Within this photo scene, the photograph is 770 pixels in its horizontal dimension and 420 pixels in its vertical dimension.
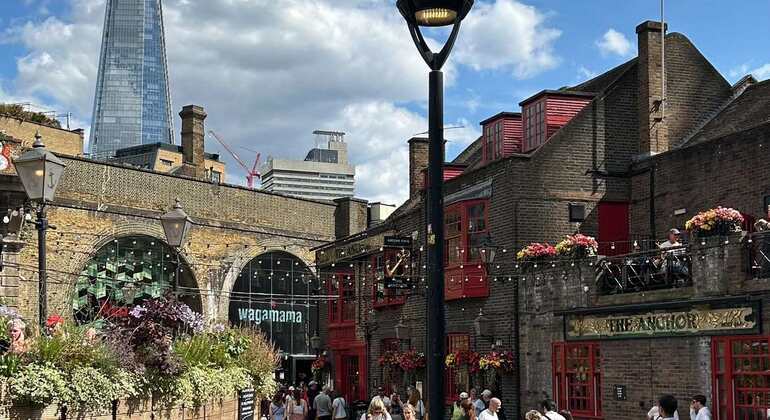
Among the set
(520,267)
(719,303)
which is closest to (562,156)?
(520,267)

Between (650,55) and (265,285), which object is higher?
(650,55)

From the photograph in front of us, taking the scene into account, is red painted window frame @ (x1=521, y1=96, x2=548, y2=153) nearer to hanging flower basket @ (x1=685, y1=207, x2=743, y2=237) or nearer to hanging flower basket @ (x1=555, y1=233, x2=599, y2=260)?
hanging flower basket @ (x1=555, y1=233, x2=599, y2=260)

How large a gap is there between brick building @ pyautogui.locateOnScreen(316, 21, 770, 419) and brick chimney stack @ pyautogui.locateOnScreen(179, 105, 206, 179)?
27705 mm

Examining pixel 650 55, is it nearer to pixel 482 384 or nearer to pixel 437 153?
pixel 482 384

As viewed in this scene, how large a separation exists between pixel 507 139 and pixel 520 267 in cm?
427

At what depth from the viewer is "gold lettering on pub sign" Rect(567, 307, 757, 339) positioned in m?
17.6

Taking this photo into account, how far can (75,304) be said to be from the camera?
4169 centimetres

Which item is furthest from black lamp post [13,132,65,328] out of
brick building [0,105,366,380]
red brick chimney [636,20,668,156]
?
brick building [0,105,366,380]

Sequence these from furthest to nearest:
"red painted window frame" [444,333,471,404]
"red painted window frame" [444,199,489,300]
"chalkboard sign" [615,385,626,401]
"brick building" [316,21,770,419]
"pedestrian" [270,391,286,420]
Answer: "red painted window frame" [444,333,471,404] < "red painted window frame" [444,199,489,300] < "pedestrian" [270,391,286,420] < "brick building" [316,21,770,419] < "chalkboard sign" [615,385,626,401]

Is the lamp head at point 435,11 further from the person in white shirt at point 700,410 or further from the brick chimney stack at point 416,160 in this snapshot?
the brick chimney stack at point 416,160

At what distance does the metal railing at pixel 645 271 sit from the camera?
18.8 m

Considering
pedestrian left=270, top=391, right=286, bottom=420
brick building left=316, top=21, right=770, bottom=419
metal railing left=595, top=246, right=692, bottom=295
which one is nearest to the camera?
metal railing left=595, top=246, right=692, bottom=295

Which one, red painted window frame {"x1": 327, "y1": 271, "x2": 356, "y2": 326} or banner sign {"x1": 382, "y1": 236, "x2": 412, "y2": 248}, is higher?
banner sign {"x1": 382, "y1": 236, "x2": 412, "y2": 248}

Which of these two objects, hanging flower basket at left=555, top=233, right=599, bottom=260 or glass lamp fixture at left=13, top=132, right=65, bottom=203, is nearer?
glass lamp fixture at left=13, top=132, right=65, bottom=203
